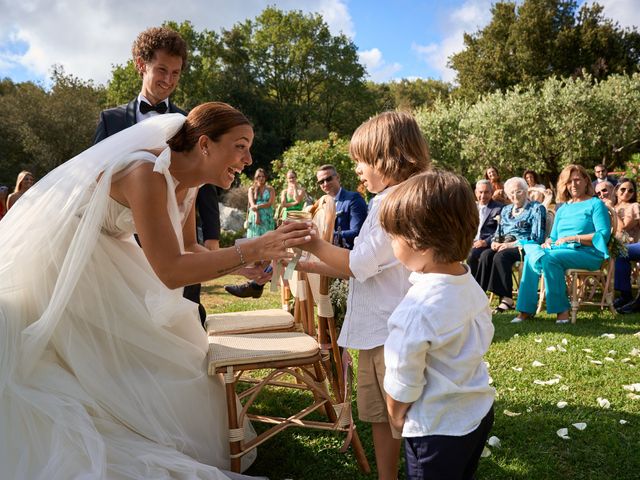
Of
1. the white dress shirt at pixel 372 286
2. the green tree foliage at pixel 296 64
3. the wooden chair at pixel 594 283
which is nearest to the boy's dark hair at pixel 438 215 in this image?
the white dress shirt at pixel 372 286

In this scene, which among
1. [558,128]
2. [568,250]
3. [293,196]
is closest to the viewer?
[568,250]

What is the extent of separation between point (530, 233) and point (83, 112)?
74.4 ft

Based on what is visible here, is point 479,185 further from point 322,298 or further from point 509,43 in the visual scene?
point 509,43

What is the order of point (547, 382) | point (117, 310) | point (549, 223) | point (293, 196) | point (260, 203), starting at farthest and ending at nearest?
point (260, 203) → point (293, 196) → point (549, 223) → point (547, 382) → point (117, 310)

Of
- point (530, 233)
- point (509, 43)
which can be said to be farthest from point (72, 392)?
point (509, 43)

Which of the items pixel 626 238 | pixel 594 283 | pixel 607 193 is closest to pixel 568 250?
pixel 594 283

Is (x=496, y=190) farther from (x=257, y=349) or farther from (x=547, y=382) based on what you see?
(x=257, y=349)

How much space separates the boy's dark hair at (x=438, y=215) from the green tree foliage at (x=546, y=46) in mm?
32363

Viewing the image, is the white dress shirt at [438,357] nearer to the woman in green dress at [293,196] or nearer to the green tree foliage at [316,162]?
the woman in green dress at [293,196]

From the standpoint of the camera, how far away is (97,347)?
2.44 metres

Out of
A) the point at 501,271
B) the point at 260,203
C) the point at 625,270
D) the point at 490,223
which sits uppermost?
the point at 260,203

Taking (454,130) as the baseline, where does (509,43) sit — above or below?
above

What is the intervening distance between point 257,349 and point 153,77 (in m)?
2.01

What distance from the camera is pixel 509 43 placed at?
33406mm
